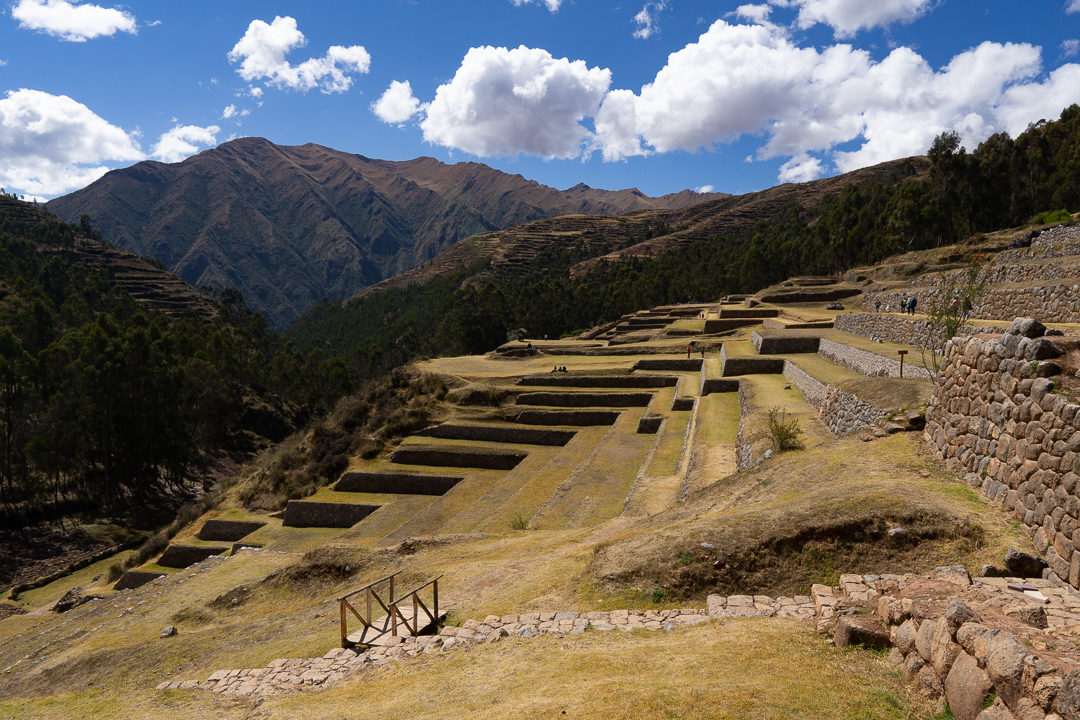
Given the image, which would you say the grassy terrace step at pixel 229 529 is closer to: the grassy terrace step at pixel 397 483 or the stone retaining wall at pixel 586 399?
the grassy terrace step at pixel 397 483

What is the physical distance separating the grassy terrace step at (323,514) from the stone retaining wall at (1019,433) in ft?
67.6

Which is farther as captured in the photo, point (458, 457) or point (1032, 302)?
point (458, 457)

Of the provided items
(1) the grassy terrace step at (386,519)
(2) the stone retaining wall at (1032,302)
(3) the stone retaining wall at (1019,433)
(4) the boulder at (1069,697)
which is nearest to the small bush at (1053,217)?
(2) the stone retaining wall at (1032,302)

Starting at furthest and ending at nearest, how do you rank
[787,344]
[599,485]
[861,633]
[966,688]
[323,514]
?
[787,344]
[323,514]
[599,485]
[861,633]
[966,688]

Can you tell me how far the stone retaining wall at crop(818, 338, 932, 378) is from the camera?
15977 mm

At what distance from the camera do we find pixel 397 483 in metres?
26.0

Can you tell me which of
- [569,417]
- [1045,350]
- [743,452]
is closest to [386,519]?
[569,417]

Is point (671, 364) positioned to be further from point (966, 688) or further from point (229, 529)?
point (966, 688)

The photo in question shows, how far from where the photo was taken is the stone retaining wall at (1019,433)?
6.39m

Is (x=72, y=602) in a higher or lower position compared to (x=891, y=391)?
lower

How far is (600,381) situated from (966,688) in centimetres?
2875

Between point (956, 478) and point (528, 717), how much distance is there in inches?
297

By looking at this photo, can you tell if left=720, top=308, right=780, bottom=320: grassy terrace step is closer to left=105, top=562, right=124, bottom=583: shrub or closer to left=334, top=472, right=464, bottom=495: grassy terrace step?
left=334, top=472, right=464, bottom=495: grassy terrace step

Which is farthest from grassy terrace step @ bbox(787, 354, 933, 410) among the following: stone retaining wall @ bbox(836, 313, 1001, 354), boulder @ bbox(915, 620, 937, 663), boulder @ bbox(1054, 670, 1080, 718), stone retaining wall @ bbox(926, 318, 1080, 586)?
boulder @ bbox(1054, 670, 1080, 718)
